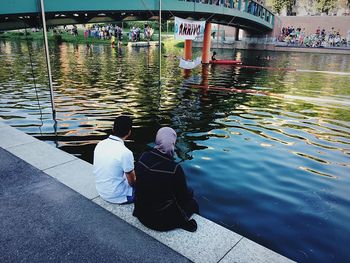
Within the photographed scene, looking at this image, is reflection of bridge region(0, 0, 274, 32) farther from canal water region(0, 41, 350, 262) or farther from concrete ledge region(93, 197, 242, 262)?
concrete ledge region(93, 197, 242, 262)

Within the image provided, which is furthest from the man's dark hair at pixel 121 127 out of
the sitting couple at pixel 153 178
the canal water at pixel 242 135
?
the canal water at pixel 242 135

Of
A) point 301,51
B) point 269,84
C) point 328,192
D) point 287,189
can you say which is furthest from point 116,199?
point 301,51

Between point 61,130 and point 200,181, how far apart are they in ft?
17.3

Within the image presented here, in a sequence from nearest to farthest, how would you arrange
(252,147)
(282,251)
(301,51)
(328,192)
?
(282,251)
(328,192)
(252,147)
(301,51)

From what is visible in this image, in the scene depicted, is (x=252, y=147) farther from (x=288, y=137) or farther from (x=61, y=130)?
(x=61, y=130)

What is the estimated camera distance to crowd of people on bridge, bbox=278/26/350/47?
55.1m

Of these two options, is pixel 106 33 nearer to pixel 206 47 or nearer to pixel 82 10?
pixel 206 47

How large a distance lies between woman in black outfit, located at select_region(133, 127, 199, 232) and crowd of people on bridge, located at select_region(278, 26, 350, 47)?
2284 inches

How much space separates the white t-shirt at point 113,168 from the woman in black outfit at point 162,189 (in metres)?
0.40

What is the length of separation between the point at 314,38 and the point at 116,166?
6468 cm

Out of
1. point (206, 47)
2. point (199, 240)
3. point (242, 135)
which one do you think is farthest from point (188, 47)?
point (199, 240)

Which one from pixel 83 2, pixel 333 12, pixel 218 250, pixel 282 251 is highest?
pixel 333 12

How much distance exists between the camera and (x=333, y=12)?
7306 centimetres

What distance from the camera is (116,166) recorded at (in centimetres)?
420
